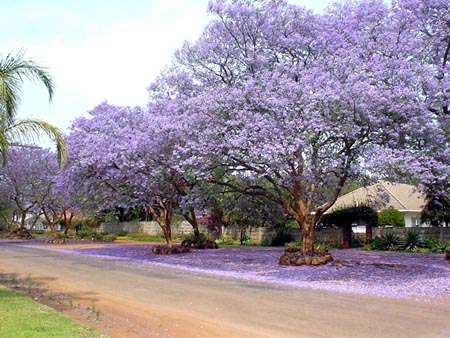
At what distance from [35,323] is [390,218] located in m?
29.6

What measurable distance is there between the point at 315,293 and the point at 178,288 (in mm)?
3613

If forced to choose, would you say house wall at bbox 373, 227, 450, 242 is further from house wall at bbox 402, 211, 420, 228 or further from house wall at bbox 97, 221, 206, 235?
house wall at bbox 97, 221, 206, 235

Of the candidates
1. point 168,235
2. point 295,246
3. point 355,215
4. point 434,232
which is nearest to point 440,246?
point 434,232

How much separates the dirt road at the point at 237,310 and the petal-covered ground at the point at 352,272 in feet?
3.94

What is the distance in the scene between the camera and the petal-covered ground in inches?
524

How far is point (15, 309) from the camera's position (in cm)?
927

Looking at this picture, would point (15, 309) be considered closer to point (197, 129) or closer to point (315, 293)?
point (315, 293)

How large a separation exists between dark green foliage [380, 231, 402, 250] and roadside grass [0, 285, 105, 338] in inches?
815

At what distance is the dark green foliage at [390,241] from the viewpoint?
26489mm

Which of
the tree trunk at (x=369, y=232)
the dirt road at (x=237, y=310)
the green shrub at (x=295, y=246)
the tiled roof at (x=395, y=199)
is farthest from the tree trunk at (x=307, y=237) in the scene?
the tiled roof at (x=395, y=199)

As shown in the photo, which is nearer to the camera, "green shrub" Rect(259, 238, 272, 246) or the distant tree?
"green shrub" Rect(259, 238, 272, 246)

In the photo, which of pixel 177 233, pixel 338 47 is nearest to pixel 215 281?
pixel 338 47

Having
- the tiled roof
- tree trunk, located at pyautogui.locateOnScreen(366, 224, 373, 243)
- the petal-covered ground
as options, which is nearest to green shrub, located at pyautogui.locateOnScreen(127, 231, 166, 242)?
the tiled roof

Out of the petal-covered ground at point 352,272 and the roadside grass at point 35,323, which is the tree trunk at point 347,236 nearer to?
the petal-covered ground at point 352,272
